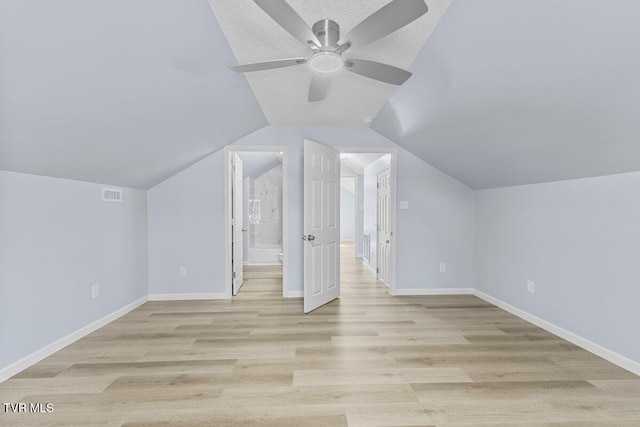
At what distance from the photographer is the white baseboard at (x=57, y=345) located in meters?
2.08

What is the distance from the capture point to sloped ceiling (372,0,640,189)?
1.41 metres

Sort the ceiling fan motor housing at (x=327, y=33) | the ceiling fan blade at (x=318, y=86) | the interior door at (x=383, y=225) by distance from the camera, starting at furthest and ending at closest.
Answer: the interior door at (x=383, y=225)
the ceiling fan blade at (x=318, y=86)
the ceiling fan motor housing at (x=327, y=33)

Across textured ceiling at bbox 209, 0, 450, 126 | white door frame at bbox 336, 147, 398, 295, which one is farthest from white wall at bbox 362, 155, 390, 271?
textured ceiling at bbox 209, 0, 450, 126

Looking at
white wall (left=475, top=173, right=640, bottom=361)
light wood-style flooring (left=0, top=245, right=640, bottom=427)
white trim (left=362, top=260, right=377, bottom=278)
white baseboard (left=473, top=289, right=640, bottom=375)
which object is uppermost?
white wall (left=475, top=173, right=640, bottom=361)

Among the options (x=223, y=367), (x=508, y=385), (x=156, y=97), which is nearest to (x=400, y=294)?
(x=508, y=385)

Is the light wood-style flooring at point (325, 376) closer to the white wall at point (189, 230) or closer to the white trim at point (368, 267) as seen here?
the white wall at point (189, 230)

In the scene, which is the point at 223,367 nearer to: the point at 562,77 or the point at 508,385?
the point at 508,385

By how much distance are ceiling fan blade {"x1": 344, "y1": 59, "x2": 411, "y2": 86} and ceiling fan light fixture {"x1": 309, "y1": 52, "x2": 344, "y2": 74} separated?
6cm

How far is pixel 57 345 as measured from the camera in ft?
8.11

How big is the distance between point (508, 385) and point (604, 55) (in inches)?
81.5

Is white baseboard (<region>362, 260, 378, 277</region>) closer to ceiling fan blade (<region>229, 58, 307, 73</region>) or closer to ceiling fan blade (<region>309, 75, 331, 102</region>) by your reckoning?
ceiling fan blade (<region>309, 75, 331, 102</region>)

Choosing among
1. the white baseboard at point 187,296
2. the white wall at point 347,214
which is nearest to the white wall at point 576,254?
the white baseboard at point 187,296

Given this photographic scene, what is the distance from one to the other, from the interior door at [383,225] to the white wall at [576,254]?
4.83 ft

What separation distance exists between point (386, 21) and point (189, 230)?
348 centimetres
